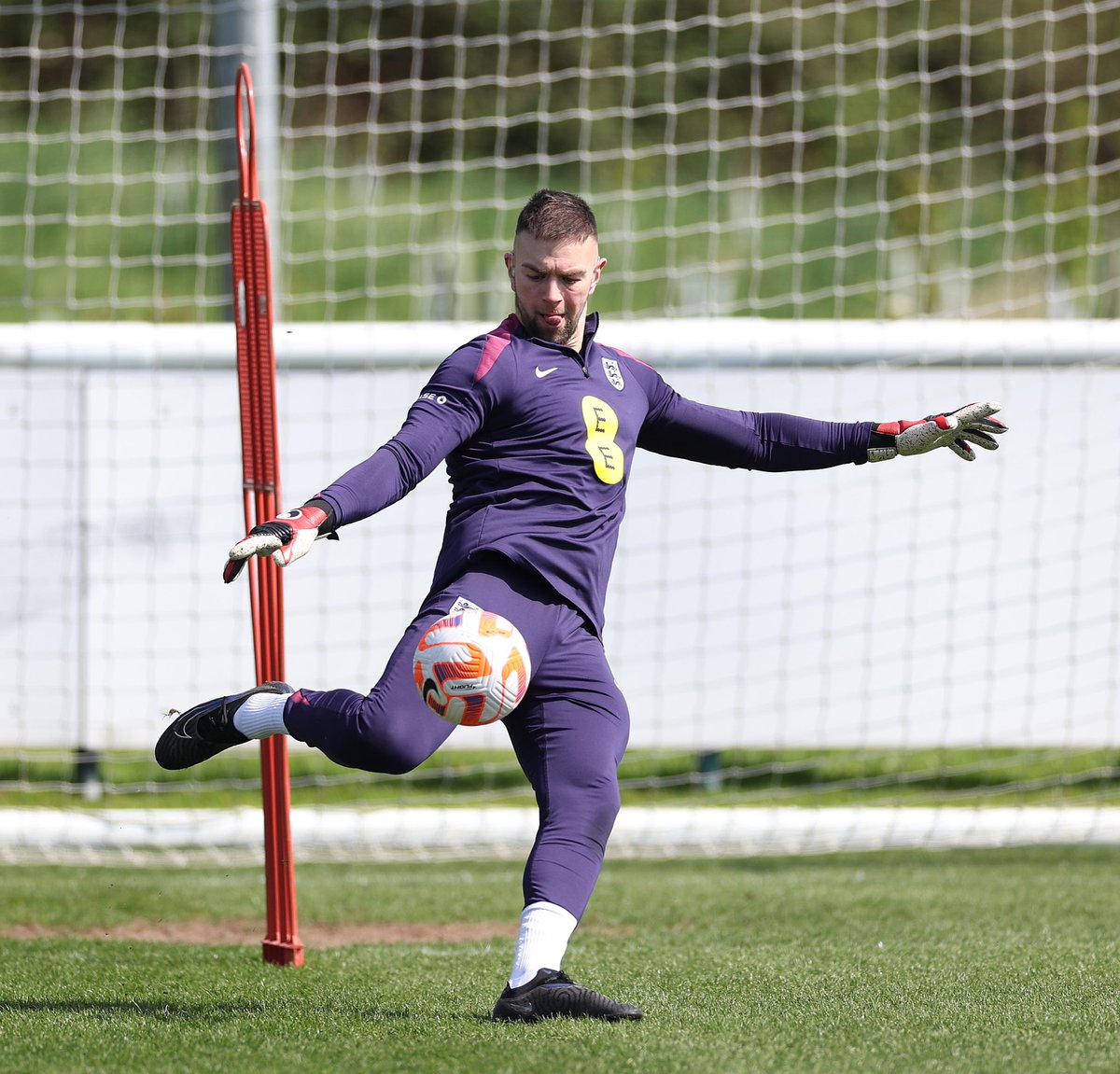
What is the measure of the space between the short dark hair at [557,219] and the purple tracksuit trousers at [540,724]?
0.85 m

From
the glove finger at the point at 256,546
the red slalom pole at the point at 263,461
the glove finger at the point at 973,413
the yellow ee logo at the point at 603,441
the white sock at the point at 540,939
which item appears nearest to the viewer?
the glove finger at the point at 256,546

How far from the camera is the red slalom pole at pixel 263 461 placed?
204 inches

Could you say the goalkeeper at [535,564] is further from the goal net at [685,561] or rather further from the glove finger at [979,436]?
the goal net at [685,561]

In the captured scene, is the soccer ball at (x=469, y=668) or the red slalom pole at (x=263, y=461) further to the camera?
the red slalom pole at (x=263, y=461)

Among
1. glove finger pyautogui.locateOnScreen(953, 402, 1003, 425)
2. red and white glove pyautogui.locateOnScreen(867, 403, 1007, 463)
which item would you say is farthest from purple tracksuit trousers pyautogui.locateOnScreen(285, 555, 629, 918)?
glove finger pyautogui.locateOnScreen(953, 402, 1003, 425)

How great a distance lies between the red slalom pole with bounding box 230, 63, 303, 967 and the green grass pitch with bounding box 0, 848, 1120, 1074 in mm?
260

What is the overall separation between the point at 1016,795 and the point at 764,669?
5.22ft

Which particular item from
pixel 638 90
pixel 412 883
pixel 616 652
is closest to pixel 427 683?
pixel 412 883

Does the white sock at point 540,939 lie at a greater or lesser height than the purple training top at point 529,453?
lesser

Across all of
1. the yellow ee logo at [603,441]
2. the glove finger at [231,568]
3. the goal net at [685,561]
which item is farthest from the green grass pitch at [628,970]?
the yellow ee logo at [603,441]

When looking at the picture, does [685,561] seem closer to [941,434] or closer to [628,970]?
[628,970]

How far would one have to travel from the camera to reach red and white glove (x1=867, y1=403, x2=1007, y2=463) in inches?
174

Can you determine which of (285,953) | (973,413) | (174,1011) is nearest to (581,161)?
(285,953)

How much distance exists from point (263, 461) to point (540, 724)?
1630mm
